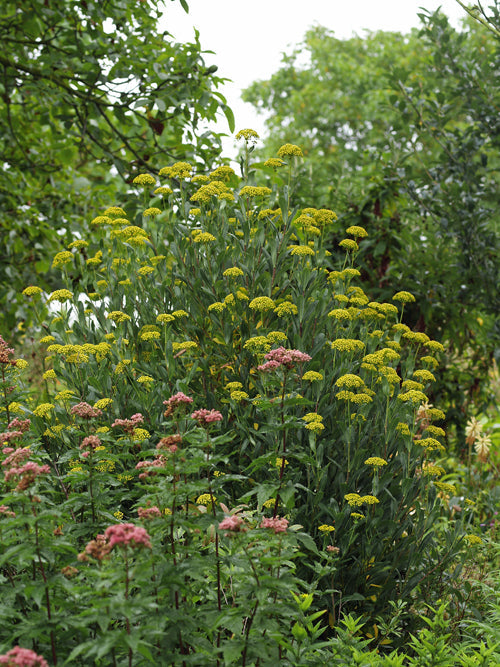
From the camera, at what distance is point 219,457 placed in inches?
80.1

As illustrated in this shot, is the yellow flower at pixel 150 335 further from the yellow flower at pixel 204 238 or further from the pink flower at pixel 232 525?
the pink flower at pixel 232 525

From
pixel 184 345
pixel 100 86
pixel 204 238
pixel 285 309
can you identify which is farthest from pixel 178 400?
pixel 100 86

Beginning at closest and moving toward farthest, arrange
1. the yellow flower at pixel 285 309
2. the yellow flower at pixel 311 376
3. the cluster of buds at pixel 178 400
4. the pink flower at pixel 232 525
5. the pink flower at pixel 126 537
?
the pink flower at pixel 126 537
the pink flower at pixel 232 525
the cluster of buds at pixel 178 400
the yellow flower at pixel 311 376
the yellow flower at pixel 285 309

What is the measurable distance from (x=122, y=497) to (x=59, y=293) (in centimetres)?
125

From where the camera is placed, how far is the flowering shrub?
1.98 m

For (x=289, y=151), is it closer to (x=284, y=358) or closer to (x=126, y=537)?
(x=284, y=358)

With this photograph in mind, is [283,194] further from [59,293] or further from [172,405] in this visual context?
[172,405]

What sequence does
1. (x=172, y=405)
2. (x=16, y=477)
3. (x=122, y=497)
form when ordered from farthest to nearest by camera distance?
(x=122, y=497) → (x=172, y=405) → (x=16, y=477)

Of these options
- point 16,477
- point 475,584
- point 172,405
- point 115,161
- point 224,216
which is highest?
point 115,161

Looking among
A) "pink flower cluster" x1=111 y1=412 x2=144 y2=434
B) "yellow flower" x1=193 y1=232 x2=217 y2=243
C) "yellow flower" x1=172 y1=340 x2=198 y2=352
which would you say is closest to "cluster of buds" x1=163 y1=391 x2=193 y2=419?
"pink flower cluster" x1=111 y1=412 x2=144 y2=434

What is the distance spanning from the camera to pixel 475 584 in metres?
3.60

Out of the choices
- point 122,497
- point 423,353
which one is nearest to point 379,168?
point 423,353

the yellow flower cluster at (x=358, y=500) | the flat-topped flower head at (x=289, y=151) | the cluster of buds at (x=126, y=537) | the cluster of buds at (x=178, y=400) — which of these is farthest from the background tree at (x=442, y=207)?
the cluster of buds at (x=126, y=537)

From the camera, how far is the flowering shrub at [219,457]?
1978mm
